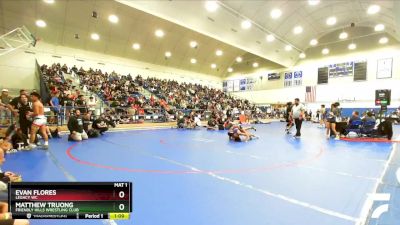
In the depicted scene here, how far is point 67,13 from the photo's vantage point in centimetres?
1723

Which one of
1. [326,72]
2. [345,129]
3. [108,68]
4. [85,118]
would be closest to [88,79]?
[108,68]

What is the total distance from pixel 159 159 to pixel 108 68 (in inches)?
802

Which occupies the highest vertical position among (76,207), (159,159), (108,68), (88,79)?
(108,68)

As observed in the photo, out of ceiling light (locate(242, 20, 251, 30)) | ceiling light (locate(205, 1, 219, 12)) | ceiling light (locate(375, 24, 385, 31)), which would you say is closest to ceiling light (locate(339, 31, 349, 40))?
ceiling light (locate(375, 24, 385, 31))

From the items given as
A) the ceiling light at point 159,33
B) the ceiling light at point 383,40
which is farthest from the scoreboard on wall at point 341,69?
the ceiling light at point 159,33

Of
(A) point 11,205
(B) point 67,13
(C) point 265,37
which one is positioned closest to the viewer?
(A) point 11,205

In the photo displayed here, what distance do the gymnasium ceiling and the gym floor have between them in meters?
9.38

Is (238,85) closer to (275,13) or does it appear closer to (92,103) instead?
(275,13)

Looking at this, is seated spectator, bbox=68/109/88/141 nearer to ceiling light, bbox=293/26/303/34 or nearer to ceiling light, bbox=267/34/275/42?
ceiling light, bbox=267/34/275/42

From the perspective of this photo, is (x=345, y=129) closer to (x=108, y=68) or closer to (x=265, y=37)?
(x=265, y=37)
